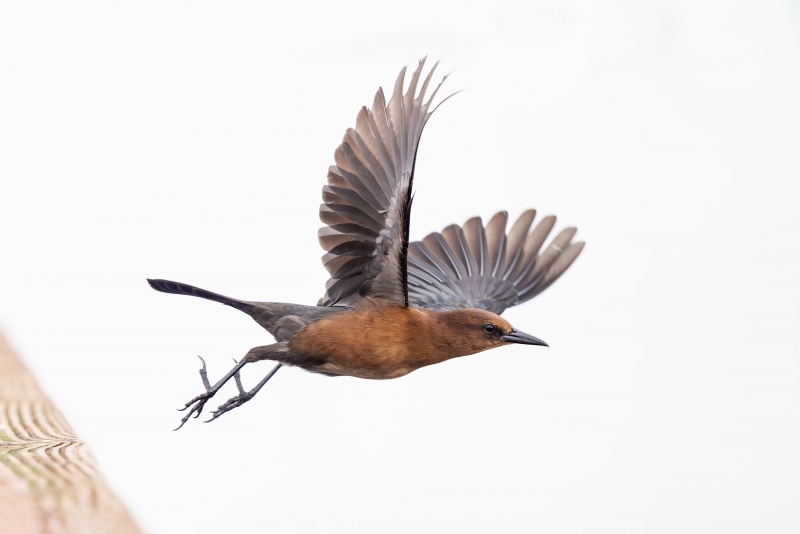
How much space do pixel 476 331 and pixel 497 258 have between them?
192cm

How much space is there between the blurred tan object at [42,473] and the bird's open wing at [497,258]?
2831mm

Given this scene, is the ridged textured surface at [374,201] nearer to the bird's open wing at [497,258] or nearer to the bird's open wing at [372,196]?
the bird's open wing at [372,196]

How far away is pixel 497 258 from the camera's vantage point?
6.22m

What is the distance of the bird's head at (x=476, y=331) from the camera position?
4328mm

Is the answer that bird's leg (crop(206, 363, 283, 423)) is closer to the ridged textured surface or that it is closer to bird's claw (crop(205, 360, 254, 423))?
bird's claw (crop(205, 360, 254, 423))

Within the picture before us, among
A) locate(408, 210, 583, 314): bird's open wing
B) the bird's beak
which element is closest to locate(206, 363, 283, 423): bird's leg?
the bird's beak

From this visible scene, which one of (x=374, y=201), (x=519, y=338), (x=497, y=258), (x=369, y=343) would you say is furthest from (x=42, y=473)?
(x=497, y=258)

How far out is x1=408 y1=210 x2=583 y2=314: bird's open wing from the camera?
600 centimetres

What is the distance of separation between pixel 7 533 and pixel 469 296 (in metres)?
4.01

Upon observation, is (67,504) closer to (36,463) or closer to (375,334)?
(36,463)

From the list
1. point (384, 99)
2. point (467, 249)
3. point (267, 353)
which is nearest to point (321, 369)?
point (267, 353)

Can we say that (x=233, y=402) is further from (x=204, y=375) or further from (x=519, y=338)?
(x=519, y=338)

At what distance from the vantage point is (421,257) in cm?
598

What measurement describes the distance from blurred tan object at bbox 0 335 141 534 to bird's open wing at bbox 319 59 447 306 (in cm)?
144
